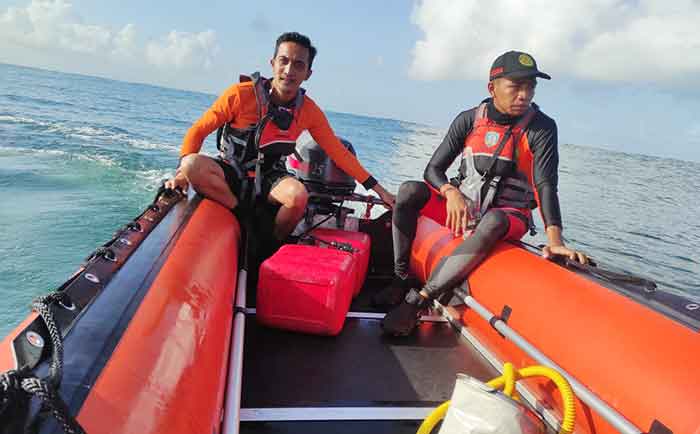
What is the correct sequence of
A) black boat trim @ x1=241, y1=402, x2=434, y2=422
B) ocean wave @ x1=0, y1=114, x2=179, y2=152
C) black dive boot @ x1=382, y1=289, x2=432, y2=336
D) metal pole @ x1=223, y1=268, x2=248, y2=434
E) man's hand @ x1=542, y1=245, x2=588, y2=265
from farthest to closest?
ocean wave @ x1=0, y1=114, x2=179, y2=152 → black dive boot @ x1=382, y1=289, x2=432, y2=336 → man's hand @ x1=542, y1=245, x2=588, y2=265 → black boat trim @ x1=241, y1=402, x2=434, y2=422 → metal pole @ x1=223, y1=268, x2=248, y2=434

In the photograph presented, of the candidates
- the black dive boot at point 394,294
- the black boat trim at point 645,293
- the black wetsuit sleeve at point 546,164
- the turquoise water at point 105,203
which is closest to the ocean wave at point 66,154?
the turquoise water at point 105,203

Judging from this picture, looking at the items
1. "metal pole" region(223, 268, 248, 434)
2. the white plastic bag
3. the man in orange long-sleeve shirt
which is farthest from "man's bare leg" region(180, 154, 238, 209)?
the white plastic bag

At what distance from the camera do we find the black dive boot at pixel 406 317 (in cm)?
205

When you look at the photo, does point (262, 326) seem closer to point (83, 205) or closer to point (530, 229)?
point (530, 229)

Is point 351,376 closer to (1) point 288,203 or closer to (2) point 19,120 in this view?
(1) point 288,203

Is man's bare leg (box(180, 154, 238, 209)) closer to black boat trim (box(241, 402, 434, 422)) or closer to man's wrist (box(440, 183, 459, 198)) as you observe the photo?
man's wrist (box(440, 183, 459, 198))

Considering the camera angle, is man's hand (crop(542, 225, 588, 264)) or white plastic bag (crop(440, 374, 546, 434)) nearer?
white plastic bag (crop(440, 374, 546, 434))

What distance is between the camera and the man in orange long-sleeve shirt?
2.46 metres

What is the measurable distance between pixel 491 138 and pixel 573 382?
1.29 m

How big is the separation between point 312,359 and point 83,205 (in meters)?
4.76

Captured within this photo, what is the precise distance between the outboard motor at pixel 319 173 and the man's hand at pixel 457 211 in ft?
4.21

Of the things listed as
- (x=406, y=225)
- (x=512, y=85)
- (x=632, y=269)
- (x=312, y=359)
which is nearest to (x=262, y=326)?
(x=312, y=359)

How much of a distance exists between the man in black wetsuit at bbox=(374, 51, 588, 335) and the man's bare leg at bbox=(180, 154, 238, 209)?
0.95m

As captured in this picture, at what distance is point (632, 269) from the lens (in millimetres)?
6152
